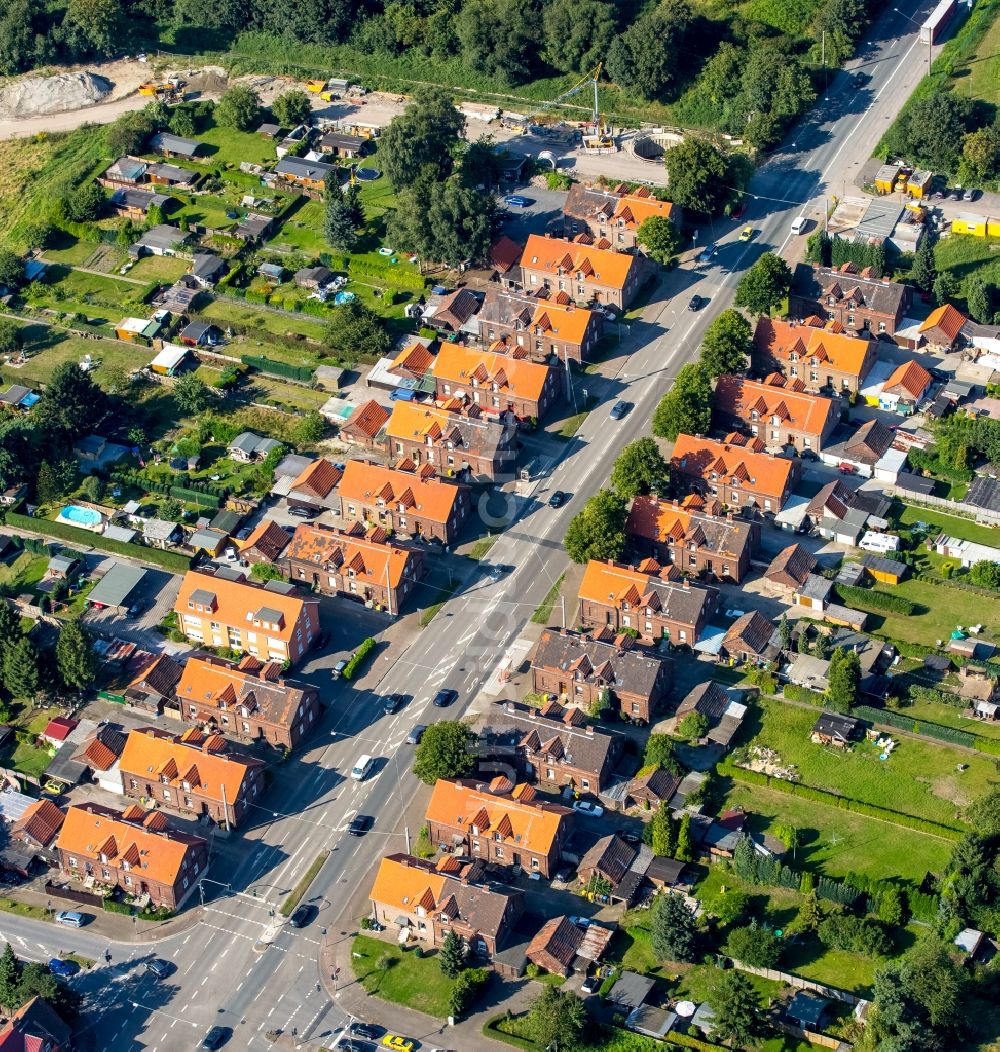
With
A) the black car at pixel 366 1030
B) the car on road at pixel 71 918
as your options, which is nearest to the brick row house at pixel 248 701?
the car on road at pixel 71 918

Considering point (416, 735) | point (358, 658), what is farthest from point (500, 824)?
point (358, 658)

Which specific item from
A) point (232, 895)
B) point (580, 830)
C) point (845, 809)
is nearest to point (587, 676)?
point (580, 830)

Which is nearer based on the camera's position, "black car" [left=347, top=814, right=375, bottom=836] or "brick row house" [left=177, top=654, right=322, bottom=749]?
"black car" [left=347, top=814, right=375, bottom=836]

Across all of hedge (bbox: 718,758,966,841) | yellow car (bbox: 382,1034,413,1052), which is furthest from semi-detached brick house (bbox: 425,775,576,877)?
yellow car (bbox: 382,1034,413,1052)

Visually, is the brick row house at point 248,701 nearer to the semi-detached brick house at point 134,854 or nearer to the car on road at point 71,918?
the semi-detached brick house at point 134,854

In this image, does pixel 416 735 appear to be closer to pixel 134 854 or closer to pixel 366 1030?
pixel 134 854

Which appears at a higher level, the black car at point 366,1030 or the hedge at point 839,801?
the hedge at point 839,801

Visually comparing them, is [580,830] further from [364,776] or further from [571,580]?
[571,580]

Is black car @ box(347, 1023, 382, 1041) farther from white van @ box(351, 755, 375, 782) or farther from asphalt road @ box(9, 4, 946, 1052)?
white van @ box(351, 755, 375, 782)
